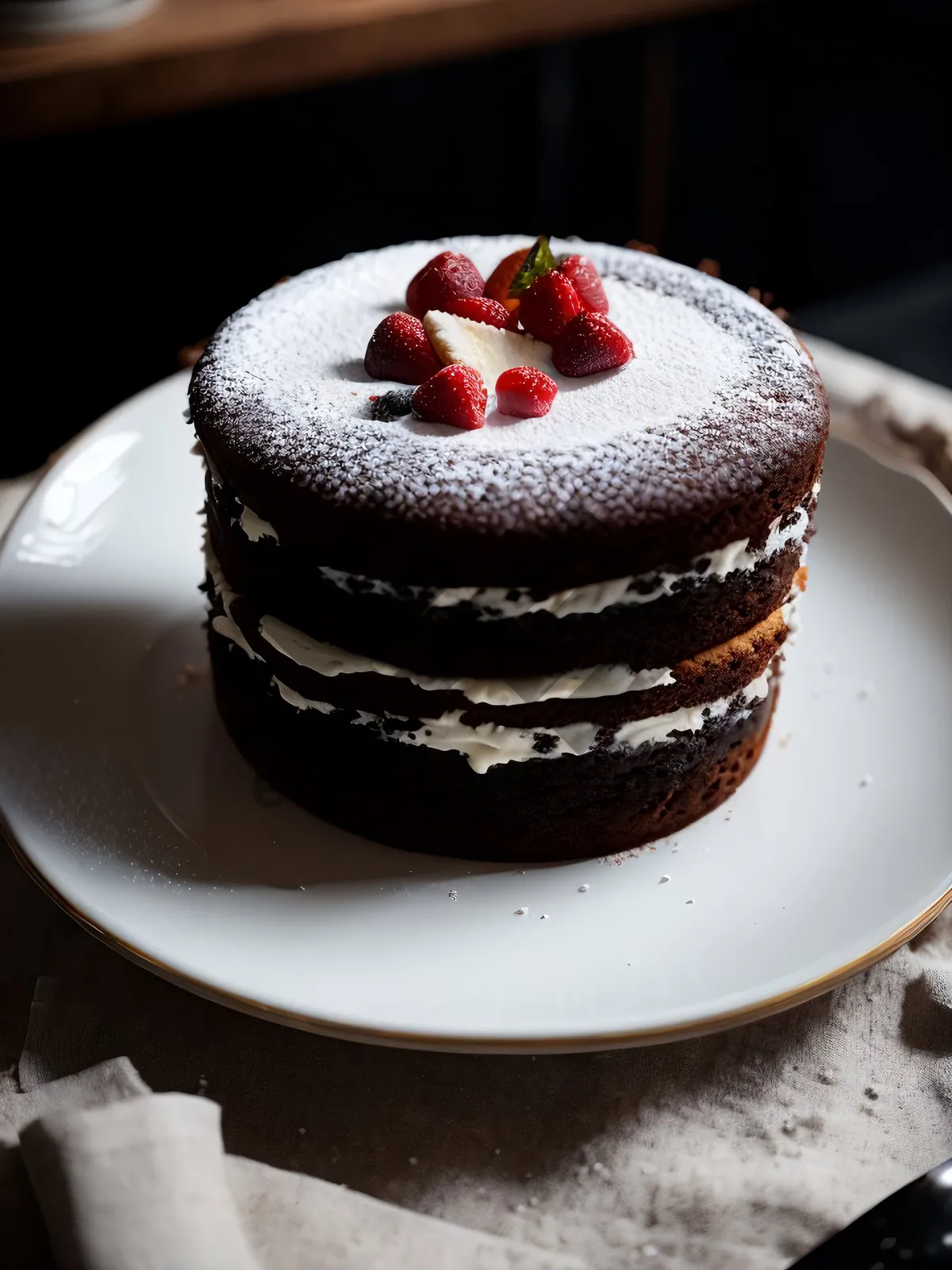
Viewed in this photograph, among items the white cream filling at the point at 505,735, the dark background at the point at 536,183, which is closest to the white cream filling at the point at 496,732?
the white cream filling at the point at 505,735

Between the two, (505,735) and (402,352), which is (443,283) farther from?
(505,735)

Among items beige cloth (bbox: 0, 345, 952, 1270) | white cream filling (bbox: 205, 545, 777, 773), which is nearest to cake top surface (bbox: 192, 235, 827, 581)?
white cream filling (bbox: 205, 545, 777, 773)

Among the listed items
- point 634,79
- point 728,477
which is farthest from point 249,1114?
point 634,79

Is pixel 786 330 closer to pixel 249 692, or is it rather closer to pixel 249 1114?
pixel 249 692

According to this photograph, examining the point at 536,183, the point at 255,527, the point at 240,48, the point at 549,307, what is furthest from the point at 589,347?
the point at 536,183

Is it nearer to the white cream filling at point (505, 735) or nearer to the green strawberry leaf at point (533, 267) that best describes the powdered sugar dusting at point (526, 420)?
the green strawberry leaf at point (533, 267)

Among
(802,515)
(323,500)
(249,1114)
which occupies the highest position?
(323,500)
